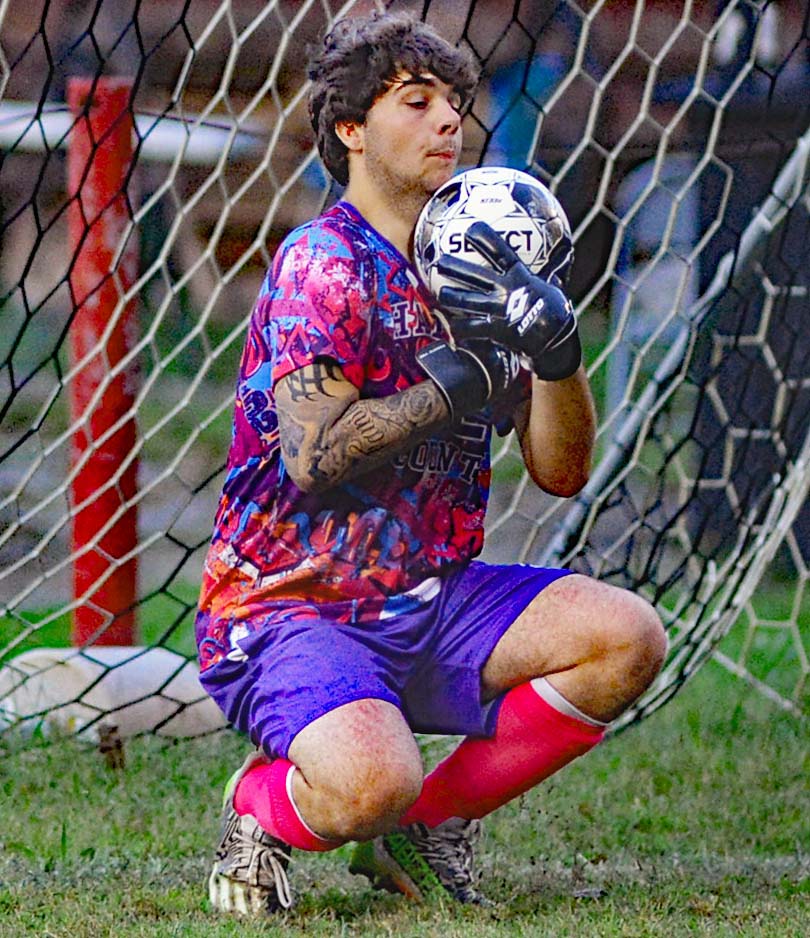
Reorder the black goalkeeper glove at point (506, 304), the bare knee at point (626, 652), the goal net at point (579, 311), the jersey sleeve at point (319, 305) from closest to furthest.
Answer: the black goalkeeper glove at point (506, 304) < the jersey sleeve at point (319, 305) < the bare knee at point (626, 652) < the goal net at point (579, 311)

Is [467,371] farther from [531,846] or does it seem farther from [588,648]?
[531,846]

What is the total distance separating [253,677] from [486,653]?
32 centimetres

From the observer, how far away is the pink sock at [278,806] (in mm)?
2078

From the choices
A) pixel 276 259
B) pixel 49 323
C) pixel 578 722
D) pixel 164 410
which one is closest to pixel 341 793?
pixel 578 722

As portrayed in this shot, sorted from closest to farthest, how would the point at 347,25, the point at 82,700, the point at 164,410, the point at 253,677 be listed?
the point at 253,677
the point at 347,25
the point at 82,700
the point at 164,410

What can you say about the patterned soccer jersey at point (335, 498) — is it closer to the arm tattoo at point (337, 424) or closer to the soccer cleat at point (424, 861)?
the arm tattoo at point (337, 424)

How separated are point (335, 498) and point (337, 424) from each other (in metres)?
0.16

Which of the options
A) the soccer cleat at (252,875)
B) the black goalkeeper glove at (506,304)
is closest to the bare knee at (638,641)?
the black goalkeeper glove at (506,304)

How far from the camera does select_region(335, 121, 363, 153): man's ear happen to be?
2249mm

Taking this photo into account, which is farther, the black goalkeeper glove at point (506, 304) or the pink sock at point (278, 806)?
the pink sock at point (278, 806)

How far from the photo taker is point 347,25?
2293mm

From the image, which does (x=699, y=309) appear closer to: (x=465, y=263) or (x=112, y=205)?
(x=112, y=205)

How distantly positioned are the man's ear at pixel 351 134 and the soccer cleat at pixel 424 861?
944 mm

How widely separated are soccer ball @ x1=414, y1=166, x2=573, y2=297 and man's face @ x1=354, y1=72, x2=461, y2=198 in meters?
0.08
